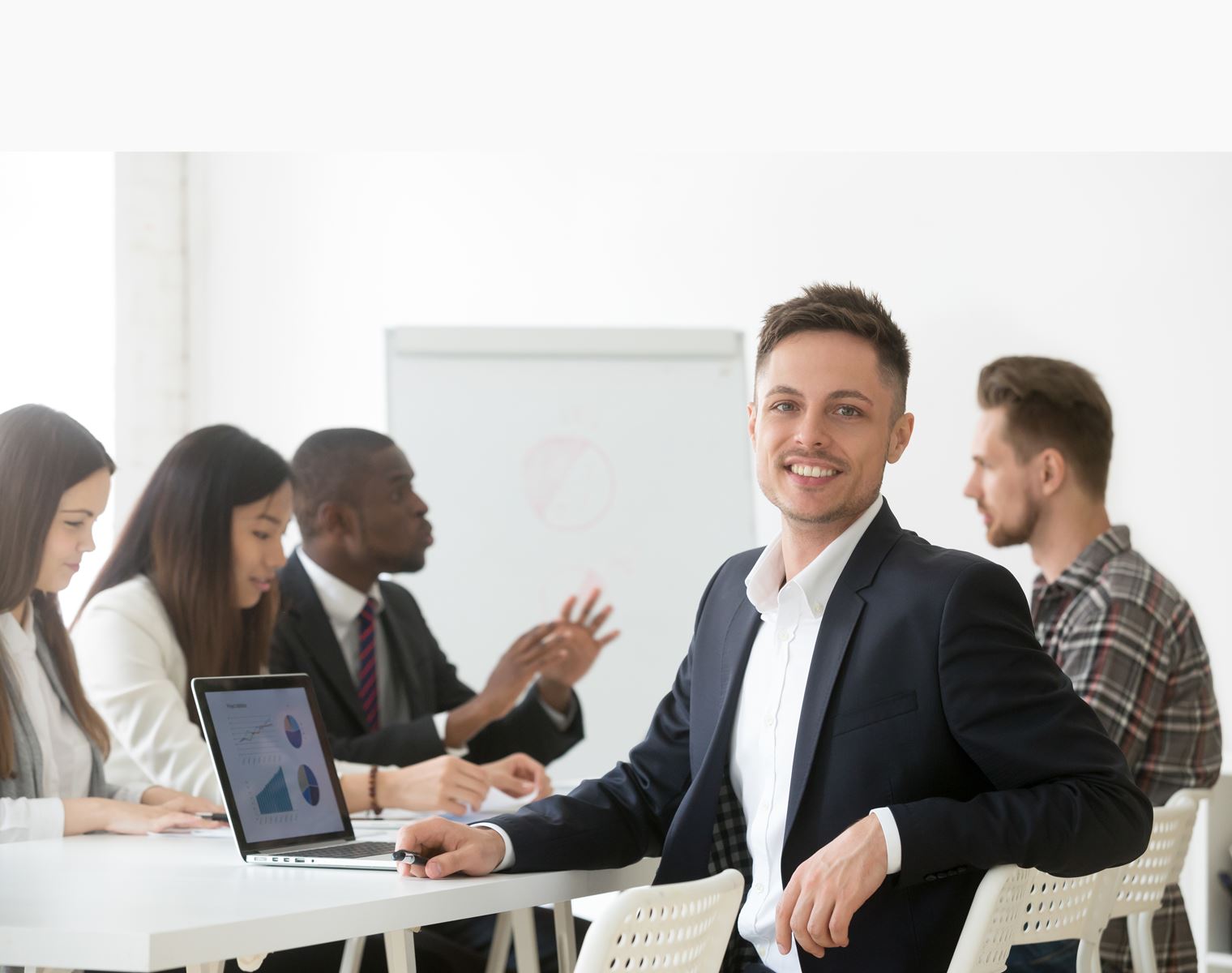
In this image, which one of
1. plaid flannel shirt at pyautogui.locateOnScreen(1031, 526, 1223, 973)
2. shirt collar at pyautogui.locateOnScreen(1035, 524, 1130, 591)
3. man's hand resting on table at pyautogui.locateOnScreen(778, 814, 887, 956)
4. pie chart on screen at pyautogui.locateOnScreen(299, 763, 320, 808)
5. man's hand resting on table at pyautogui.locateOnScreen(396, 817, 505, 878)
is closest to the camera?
man's hand resting on table at pyautogui.locateOnScreen(778, 814, 887, 956)

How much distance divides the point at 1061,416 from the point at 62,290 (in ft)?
11.1

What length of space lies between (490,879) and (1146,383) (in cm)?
274

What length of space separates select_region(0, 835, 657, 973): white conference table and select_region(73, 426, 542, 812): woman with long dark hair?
0.43m

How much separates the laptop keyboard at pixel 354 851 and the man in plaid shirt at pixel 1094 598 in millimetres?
970

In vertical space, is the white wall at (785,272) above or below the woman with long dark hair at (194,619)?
above

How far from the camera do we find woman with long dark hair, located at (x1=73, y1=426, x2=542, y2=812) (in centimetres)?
237

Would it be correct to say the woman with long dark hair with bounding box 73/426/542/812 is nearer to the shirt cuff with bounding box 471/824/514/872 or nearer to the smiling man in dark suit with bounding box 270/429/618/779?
the smiling man in dark suit with bounding box 270/429/618/779

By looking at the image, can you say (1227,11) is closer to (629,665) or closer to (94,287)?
(629,665)

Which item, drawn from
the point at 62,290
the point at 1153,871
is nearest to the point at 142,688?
the point at 1153,871

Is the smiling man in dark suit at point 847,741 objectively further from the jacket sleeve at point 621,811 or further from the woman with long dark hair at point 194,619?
the woman with long dark hair at point 194,619

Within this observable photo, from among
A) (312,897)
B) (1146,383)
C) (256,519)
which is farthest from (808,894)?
(1146,383)

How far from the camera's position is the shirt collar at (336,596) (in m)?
3.00

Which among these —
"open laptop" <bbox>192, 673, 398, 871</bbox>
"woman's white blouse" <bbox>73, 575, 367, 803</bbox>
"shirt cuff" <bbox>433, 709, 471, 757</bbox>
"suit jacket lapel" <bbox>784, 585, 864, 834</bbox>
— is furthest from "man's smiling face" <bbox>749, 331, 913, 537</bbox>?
"shirt cuff" <bbox>433, 709, 471, 757</bbox>

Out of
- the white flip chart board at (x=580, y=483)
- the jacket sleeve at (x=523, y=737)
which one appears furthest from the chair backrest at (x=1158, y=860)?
the white flip chart board at (x=580, y=483)
